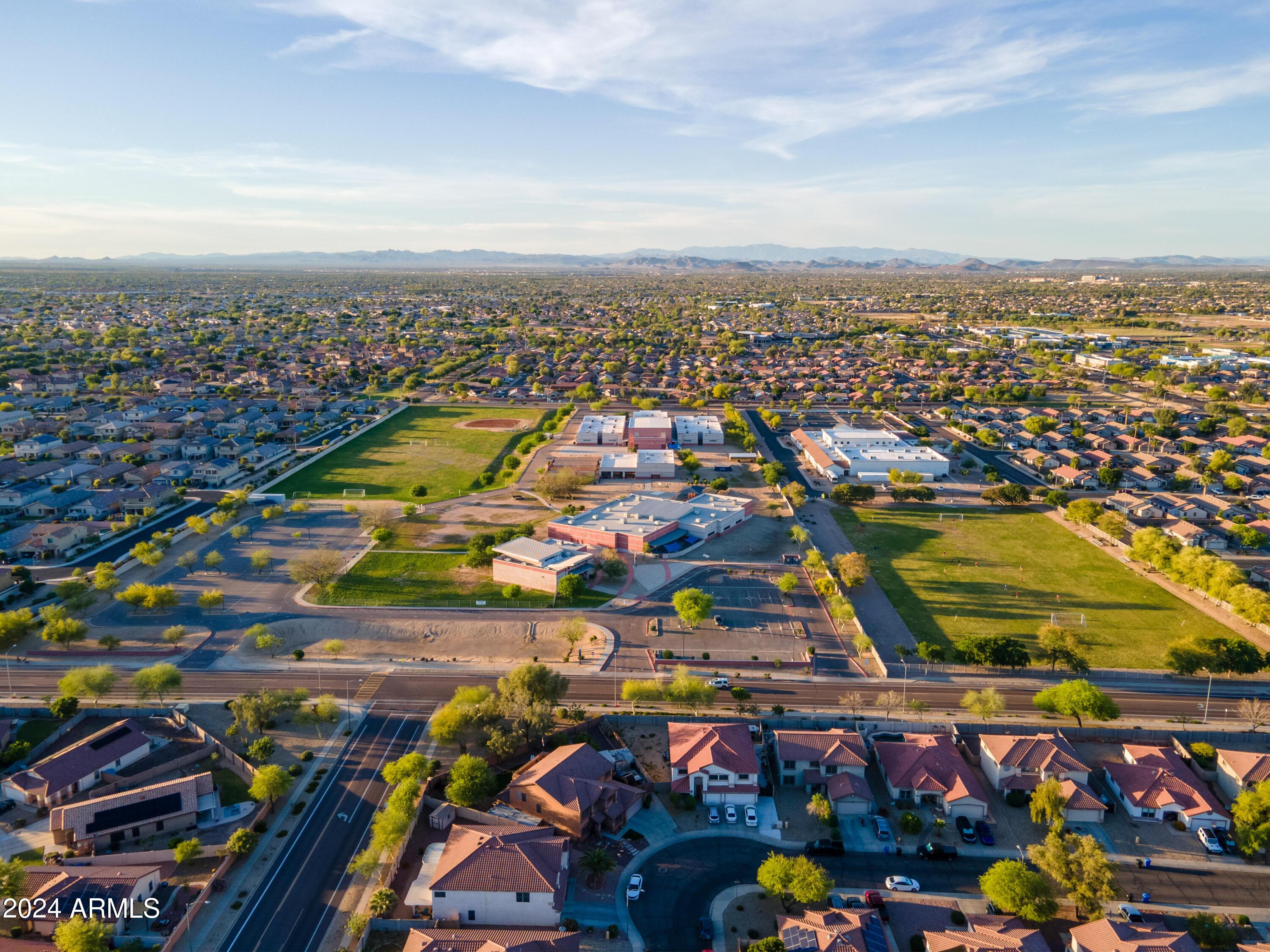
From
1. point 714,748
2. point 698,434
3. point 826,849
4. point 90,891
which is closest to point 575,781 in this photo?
point 714,748

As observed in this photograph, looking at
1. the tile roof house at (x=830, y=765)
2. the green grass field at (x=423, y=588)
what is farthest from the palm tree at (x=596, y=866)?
the green grass field at (x=423, y=588)

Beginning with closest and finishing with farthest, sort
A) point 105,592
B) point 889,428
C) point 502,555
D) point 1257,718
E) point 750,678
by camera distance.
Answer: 1. point 1257,718
2. point 750,678
3. point 105,592
4. point 502,555
5. point 889,428

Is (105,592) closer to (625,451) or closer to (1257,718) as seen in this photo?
(625,451)

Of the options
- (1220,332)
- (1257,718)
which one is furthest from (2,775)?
(1220,332)

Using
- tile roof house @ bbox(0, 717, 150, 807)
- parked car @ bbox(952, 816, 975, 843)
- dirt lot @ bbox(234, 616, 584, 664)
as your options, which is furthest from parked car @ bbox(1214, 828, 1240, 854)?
tile roof house @ bbox(0, 717, 150, 807)

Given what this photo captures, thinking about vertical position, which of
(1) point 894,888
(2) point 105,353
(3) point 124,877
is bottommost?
(1) point 894,888

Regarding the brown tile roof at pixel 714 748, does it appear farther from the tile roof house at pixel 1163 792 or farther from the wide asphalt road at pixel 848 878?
the tile roof house at pixel 1163 792

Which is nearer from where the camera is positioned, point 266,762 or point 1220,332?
point 266,762
